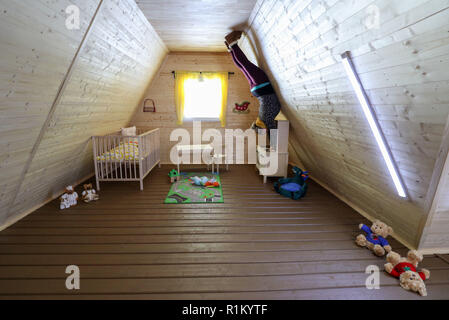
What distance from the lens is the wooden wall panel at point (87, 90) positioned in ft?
6.96

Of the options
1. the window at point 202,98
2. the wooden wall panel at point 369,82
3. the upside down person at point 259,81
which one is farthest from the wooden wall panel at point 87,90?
the wooden wall panel at point 369,82

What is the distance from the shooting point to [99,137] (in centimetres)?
Answer: 345

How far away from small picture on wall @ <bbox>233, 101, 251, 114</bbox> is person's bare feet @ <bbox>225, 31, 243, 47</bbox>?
171 centimetres

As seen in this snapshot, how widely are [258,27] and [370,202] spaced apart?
2383 mm

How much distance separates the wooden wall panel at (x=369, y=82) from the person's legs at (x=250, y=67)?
34cm

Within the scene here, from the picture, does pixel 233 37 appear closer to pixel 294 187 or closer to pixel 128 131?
pixel 294 187

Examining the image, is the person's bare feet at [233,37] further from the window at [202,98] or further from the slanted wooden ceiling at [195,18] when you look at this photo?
the window at [202,98]

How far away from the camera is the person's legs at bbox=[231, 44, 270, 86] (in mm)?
3529

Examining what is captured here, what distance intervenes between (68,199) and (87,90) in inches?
55.6

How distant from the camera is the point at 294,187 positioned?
3.43 m

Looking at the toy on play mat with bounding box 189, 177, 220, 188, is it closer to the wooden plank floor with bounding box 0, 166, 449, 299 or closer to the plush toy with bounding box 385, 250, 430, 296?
the wooden plank floor with bounding box 0, 166, 449, 299

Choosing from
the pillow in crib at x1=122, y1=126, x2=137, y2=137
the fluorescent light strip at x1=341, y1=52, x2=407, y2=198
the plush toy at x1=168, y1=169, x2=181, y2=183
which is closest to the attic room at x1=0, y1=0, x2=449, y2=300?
the fluorescent light strip at x1=341, y1=52, x2=407, y2=198

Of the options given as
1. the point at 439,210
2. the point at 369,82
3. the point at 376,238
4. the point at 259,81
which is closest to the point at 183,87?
the point at 259,81
